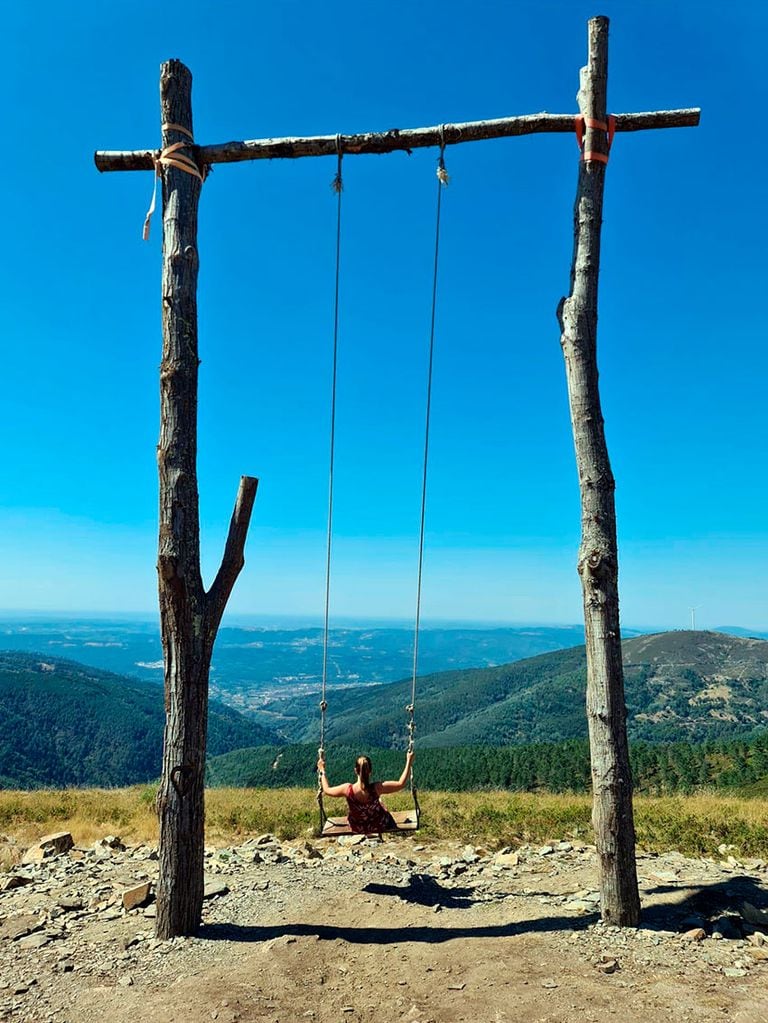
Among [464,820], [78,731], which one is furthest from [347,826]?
[78,731]

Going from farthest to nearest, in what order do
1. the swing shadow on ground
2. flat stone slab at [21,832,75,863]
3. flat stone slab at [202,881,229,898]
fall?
flat stone slab at [21,832,75,863] → flat stone slab at [202,881,229,898] → the swing shadow on ground

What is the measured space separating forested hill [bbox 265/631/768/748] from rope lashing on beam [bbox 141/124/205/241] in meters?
112

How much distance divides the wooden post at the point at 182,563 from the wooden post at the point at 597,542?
330cm

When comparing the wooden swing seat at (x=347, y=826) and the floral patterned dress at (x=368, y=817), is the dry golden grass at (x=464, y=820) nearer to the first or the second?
the wooden swing seat at (x=347, y=826)

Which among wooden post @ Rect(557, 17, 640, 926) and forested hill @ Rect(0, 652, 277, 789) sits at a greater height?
wooden post @ Rect(557, 17, 640, 926)

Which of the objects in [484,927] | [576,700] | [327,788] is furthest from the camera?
[576,700]

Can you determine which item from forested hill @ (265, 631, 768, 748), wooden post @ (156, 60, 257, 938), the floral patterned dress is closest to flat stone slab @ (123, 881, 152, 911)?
wooden post @ (156, 60, 257, 938)

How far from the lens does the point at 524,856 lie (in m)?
8.24

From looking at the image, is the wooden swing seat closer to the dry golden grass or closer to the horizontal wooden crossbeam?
the dry golden grass

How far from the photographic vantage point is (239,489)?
22.1 ft

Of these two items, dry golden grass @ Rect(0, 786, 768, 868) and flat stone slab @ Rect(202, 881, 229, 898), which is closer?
flat stone slab @ Rect(202, 881, 229, 898)

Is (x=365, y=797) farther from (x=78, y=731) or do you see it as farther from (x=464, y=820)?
(x=78, y=731)

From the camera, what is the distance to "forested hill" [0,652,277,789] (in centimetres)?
11425

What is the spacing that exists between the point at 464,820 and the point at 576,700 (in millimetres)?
137037
